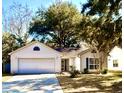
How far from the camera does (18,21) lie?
2608cm

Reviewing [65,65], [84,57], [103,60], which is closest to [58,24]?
[65,65]

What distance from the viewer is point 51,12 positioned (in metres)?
28.7

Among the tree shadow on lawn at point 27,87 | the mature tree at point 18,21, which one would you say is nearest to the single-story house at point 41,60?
the mature tree at point 18,21

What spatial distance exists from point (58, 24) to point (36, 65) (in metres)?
7.26

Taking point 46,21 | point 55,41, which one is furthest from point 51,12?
point 55,41

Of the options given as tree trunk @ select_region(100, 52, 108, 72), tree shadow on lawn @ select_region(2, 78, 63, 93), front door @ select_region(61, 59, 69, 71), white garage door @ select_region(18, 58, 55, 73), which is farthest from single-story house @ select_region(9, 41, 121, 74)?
tree shadow on lawn @ select_region(2, 78, 63, 93)

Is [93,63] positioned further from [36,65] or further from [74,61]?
[36,65]

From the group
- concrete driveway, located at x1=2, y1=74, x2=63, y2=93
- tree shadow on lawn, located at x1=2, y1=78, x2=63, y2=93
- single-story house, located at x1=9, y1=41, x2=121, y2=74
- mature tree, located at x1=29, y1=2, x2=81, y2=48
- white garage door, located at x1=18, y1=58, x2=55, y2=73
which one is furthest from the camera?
mature tree, located at x1=29, y1=2, x2=81, y2=48

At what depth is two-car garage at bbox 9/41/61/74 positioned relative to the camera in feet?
72.2

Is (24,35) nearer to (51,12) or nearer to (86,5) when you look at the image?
(51,12)

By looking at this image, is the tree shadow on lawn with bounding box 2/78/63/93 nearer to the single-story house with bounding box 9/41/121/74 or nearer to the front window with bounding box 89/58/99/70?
the single-story house with bounding box 9/41/121/74

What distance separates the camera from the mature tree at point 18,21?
77.9 feet

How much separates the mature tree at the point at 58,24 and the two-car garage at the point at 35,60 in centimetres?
587

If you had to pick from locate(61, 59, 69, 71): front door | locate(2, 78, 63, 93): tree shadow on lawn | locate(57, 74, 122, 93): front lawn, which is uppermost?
locate(61, 59, 69, 71): front door
